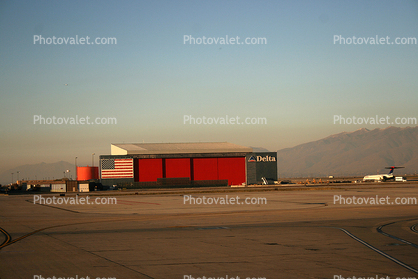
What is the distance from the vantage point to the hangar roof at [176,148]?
342ft

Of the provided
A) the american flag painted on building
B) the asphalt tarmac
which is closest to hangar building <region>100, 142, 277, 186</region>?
the american flag painted on building

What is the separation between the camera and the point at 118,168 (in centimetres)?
10006

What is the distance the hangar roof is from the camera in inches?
4105

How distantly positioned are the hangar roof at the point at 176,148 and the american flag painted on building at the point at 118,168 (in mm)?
3522

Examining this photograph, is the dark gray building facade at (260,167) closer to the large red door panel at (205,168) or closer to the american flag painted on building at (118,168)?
the large red door panel at (205,168)

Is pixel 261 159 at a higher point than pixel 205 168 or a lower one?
higher

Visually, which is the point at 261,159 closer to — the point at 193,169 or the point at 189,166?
the point at 193,169

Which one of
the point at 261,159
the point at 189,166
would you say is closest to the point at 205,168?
the point at 189,166

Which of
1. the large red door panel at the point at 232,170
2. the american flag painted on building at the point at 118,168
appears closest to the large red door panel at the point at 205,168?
the large red door panel at the point at 232,170

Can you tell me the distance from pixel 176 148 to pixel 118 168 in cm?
1891

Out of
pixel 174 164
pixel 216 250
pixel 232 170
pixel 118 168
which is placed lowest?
pixel 232 170

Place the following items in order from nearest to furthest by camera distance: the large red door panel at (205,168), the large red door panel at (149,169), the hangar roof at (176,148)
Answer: the large red door panel at (149,169) < the hangar roof at (176,148) < the large red door panel at (205,168)

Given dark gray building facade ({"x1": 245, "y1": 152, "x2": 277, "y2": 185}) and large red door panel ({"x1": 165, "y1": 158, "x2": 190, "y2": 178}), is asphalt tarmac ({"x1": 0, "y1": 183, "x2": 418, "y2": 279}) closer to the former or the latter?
large red door panel ({"x1": 165, "y1": 158, "x2": 190, "y2": 178})

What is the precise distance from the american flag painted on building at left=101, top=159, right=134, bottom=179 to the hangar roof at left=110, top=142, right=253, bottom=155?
3.52m
